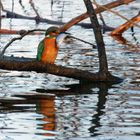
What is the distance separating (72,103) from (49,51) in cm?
228

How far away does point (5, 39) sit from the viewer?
74.9 ft

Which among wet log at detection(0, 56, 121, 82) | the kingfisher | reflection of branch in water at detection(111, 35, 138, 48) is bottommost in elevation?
reflection of branch in water at detection(111, 35, 138, 48)

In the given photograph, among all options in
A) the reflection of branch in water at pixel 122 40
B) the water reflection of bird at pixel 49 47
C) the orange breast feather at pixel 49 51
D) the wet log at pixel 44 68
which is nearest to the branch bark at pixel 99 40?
the wet log at pixel 44 68

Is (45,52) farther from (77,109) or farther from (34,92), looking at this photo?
(77,109)

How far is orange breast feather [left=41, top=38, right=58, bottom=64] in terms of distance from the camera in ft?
45.7

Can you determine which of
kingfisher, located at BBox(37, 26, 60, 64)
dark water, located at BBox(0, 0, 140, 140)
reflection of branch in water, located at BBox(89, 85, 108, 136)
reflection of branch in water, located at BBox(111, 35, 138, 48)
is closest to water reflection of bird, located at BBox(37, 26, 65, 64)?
kingfisher, located at BBox(37, 26, 60, 64)

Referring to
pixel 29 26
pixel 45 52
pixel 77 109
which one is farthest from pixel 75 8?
pixel 77 109

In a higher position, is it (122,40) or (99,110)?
(99,110)

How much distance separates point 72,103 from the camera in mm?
11922

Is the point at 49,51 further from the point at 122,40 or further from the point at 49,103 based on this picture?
the point at 122,40

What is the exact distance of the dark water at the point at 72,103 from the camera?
31.4 ft

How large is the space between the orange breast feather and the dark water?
0.46 meters

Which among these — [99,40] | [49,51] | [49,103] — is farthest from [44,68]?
[49,103]

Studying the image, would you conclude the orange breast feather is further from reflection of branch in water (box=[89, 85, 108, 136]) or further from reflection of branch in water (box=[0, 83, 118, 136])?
reflection of branch in water (box=[89, 85, 108, 136])
